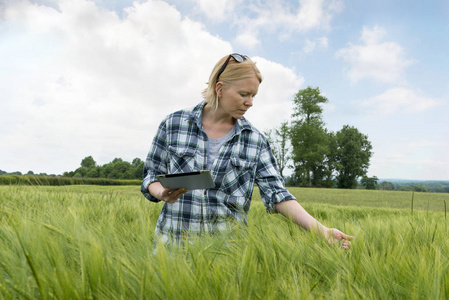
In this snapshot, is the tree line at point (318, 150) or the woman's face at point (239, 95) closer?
the woman's face at point (239, 95)

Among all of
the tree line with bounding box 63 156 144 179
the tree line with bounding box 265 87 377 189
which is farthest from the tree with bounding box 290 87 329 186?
→ the tree line with bounding box 63 156 144 179

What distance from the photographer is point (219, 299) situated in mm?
762

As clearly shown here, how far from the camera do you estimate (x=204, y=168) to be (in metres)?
2.20

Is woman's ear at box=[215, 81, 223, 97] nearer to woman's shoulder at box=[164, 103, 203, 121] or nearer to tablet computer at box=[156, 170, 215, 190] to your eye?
woman's shoulder at box=[164, 103, 203, 121]

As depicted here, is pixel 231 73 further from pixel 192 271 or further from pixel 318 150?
pixel 318 150

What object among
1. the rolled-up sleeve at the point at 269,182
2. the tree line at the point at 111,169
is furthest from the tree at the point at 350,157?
the rolled-up sleeve at the point at 269,182

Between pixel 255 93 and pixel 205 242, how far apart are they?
118cm

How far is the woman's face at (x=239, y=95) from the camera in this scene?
2.05 meters

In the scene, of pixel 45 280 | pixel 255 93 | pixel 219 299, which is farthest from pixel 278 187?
pixel 45 280

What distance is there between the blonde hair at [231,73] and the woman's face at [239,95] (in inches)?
1.2

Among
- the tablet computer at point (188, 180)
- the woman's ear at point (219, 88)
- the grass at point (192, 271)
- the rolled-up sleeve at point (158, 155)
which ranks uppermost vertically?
the woman's ear at point (219, 88)

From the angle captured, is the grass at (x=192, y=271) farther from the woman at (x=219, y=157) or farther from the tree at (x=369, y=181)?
the tree at (x=369, y=181)

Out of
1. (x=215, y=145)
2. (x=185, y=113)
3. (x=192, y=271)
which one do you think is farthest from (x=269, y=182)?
(x=192, y=271)

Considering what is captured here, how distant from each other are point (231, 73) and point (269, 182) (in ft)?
2.58
